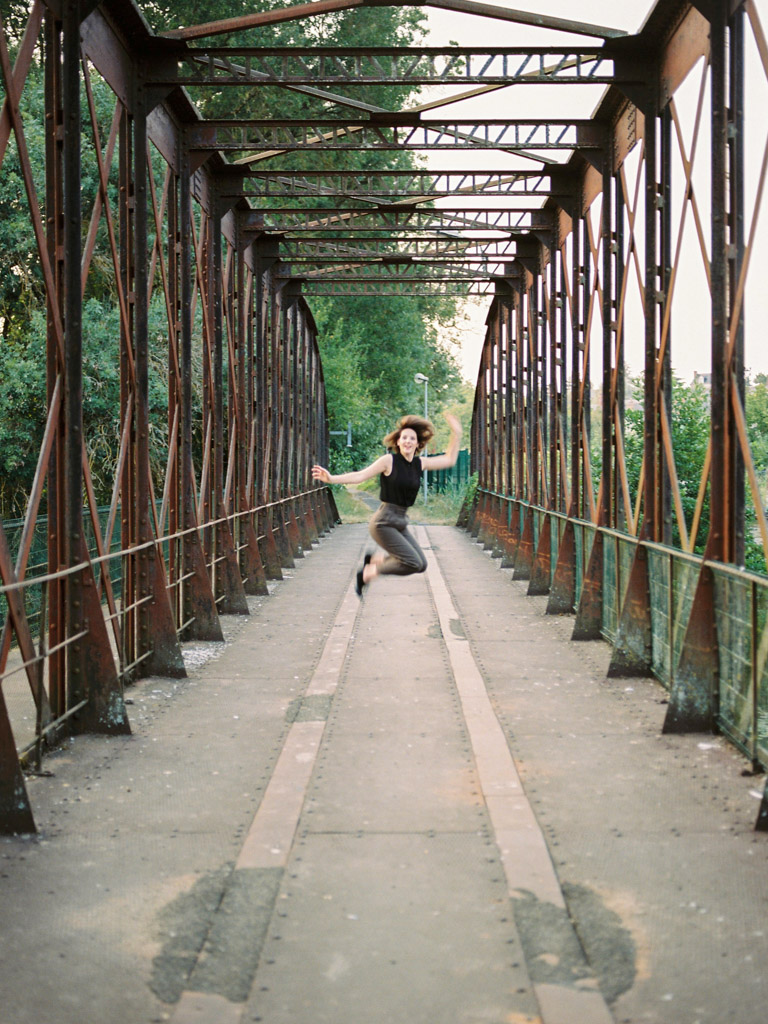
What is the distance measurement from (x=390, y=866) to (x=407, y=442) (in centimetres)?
471

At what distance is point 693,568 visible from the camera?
784 centimetres

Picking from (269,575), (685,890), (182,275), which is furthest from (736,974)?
(269,575)

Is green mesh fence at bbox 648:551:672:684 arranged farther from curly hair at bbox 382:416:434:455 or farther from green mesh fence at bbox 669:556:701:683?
curly hair at bbox 382:416:434:455

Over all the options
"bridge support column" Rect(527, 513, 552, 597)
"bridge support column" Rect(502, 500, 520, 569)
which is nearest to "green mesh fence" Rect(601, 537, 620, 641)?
"bridge support column" Rect(527, 513, 552, 597)

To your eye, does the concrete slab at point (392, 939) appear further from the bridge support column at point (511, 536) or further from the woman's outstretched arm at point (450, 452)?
the bridge support column at point (511, 536)

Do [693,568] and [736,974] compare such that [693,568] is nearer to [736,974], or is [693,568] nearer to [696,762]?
[696,762]

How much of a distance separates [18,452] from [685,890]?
18.1 meters

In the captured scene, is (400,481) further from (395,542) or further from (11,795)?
(11,795)

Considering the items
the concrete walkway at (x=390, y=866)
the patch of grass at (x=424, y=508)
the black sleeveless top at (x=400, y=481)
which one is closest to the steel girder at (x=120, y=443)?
the concrete walkway at (x=390, y=866)

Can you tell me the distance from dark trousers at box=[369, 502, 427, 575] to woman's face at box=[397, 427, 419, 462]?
18.6 inches

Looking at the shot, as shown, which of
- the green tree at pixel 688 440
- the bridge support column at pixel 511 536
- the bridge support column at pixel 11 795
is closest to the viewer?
the bridge support column at pixel 11 795

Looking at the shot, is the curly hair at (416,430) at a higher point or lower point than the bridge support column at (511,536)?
higher

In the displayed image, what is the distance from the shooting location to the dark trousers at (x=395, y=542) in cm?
936

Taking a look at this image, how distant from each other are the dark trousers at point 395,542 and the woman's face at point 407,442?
1.55 ft
